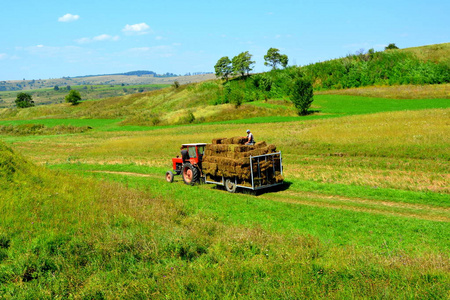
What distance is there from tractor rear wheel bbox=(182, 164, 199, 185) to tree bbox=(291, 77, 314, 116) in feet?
129

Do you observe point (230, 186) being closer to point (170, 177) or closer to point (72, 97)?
point (170, 177)

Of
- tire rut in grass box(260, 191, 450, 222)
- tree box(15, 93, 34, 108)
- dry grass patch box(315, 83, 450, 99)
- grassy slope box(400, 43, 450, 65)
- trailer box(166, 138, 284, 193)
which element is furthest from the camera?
tree box(15, 93, 34, 108)

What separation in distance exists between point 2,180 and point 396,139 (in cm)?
2624

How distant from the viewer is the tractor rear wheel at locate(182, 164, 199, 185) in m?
19.3

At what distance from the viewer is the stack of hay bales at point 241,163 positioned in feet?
54.3

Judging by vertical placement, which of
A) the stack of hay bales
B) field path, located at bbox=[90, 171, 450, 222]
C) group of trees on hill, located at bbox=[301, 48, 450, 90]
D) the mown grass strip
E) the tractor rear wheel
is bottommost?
field path, located at bbox=[90, 171, 450, 222]

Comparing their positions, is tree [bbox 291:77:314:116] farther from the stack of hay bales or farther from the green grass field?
the stack of hay bales

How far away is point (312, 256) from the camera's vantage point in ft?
25.7

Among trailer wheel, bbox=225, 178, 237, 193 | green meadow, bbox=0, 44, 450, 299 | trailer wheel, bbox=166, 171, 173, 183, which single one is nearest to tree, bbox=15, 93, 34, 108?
green meadow, bbox=0, 44, 450, 299

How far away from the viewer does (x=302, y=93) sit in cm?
5591

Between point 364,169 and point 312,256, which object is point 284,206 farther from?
point 364,169

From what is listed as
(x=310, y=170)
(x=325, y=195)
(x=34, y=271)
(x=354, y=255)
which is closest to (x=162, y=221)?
(x=34, y=271)

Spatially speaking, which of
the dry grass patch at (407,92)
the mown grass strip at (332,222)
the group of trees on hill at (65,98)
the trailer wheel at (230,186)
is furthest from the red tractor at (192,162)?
the group of trees on hill at (65,98)

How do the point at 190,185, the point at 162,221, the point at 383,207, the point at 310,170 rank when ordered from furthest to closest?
the point at 310,170 < the point at 190,185 < the point at 383,207 < the point at 162,221
